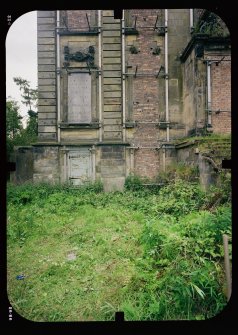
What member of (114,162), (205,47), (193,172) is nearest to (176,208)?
(193,172)

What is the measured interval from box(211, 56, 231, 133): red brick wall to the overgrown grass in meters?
3.53

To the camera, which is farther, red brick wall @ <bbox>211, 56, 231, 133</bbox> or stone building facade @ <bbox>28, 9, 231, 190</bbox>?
stone building facade @ <bbox>28, 9, 231, 190</bbox>

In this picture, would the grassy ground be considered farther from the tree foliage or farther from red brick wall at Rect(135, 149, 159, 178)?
the tree foliage

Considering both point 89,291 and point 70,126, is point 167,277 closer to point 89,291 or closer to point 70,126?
point 89,291

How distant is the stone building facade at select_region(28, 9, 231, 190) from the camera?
38.8 ft

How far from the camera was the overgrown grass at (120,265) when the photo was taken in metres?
3.25

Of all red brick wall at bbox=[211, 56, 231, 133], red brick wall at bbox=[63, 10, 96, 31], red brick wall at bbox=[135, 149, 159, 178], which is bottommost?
red brick wall at bbox=[135, 149, 159, 178]

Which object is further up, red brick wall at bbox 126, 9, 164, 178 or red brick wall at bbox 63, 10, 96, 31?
red brick wall at bbox 63, 10, 96, 31

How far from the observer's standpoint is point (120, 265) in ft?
14.6

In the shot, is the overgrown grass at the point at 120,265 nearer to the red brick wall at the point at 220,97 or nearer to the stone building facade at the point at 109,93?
the red brick wall at the point at 220,97

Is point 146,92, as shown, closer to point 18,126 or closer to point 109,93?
point 109,93

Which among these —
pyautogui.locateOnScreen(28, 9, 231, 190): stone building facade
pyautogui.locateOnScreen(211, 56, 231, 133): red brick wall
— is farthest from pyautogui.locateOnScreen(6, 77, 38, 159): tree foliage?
pyautogui.locateOnScreen(211, 56, 231, 133): red brick wall

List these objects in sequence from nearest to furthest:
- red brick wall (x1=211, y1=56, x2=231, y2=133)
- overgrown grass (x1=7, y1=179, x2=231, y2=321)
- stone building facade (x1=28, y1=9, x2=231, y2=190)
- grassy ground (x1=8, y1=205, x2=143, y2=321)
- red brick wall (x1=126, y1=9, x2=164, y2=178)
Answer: overgrown grass (x1=7, y1=179, x2=231, y2=321), grassy ground (x1=8, y1=205, x2=143, y2=321), red brick wall (x1=211, y1=56, x2=231, y2=133), stone building facade (x1=28, y1=9, x2=231, y2=190), red brick wall (x1=126, y1=9, x2=164, y2=178)

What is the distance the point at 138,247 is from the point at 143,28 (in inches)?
399
